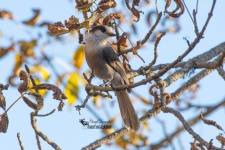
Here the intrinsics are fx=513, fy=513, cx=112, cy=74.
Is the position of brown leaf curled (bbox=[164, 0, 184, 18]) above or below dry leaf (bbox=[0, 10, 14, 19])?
below

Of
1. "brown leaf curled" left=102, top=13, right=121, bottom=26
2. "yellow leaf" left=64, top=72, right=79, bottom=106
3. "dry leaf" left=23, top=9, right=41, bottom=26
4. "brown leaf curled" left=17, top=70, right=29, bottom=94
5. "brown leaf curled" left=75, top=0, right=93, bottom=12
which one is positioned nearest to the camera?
"brown leaf curled" left=17, top=70, right=29, bottom=94

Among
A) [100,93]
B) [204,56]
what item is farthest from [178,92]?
[100,93]

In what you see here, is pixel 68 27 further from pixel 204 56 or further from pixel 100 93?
pixel 204 56

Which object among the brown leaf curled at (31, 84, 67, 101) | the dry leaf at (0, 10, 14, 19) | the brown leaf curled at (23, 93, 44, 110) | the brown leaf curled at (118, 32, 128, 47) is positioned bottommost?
the brown leaf curled at (23, 93, 44, 110)

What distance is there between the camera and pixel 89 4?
3.89 metres

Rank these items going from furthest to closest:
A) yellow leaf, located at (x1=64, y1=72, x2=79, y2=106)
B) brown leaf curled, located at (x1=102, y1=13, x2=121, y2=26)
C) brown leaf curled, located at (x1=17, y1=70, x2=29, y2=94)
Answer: yellow leaf, located at (x1=64, y1=72, x2=79, y2=106)
brown leaf curled, located at (x1=102, y1=13, x2=121, y2=26)
brown leaf curled, located at (x1=17, y1=70, x2=29, y2=94)

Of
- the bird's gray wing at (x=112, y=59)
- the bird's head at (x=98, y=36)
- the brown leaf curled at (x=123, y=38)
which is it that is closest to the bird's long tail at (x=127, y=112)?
the bird's gray wing at (x=112, y=59)

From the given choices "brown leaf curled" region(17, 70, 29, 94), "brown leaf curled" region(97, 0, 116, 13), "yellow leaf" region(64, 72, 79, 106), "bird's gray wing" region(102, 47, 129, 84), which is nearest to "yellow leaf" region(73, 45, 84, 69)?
"yellow leaf" region(64, 72, 79, 106)

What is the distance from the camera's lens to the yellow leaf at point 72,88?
4868mm

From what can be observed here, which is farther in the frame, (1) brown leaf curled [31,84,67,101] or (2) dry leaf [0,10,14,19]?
(2) dry leaf [0,10,14,19]

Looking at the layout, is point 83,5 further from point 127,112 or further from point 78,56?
point 127,112

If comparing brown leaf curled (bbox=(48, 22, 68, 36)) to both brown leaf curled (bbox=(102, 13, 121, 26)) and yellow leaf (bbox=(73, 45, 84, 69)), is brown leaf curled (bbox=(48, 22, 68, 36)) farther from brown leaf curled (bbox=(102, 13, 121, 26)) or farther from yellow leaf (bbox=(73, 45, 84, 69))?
yellow leaf (bbox=(73, 45, 84, 69))

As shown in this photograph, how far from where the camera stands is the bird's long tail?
200 inches

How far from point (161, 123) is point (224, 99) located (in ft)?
2.17
